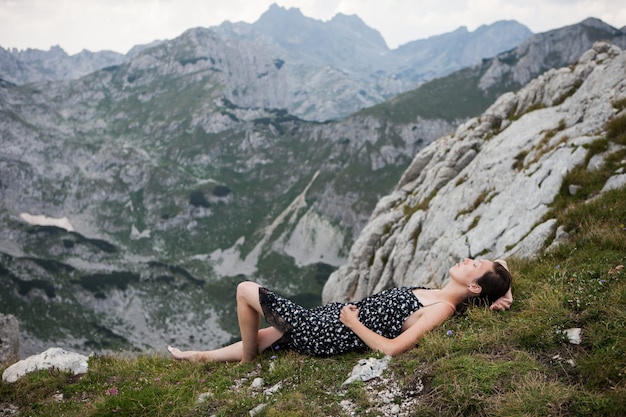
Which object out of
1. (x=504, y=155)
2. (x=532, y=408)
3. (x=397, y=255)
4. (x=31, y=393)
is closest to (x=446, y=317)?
(x=532, y=408)

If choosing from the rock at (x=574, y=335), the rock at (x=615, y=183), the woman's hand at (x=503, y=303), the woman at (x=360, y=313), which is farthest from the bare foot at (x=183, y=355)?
the rock at (x=615, y=183)

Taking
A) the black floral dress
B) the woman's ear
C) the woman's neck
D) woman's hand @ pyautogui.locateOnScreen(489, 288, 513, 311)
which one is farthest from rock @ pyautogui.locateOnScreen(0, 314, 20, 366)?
woman's hand @ pyautogui.locateOnScreen(489, 288, 513, 311)

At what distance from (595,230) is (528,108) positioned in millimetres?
36623

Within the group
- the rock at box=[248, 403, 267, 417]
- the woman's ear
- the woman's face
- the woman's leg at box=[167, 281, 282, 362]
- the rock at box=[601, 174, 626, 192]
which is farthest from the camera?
the rock at box=[601, 174, 626, 192]

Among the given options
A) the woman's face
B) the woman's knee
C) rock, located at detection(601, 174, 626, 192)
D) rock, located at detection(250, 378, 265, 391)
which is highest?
the woman's knee

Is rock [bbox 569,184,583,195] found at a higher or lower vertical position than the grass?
higher

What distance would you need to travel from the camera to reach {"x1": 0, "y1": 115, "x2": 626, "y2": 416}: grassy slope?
6848 millimetres

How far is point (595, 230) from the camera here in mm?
12453

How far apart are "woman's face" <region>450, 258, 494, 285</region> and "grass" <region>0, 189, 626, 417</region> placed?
851 millimetres

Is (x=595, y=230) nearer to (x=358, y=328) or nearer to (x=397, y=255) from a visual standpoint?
(x=358, y=328)

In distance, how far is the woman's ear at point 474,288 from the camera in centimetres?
1027

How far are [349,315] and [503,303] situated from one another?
13.1ft

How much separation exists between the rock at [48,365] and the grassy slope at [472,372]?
36cm

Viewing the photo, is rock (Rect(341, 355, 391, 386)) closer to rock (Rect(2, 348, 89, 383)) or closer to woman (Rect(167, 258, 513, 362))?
woman (Rect(167, 258, 513, 362))
